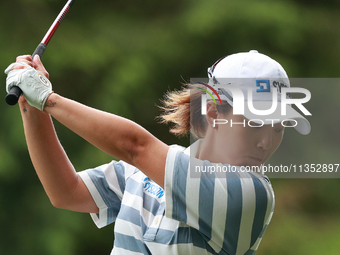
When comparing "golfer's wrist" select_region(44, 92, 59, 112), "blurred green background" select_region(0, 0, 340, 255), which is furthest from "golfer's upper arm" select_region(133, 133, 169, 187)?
"blurred green background" select_region(0, 0, 340, 255)

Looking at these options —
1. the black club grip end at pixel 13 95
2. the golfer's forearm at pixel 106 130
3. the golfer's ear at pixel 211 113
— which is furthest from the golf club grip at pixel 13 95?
the golfer's ear at pixel 211 113

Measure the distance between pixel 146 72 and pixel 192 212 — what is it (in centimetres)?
192

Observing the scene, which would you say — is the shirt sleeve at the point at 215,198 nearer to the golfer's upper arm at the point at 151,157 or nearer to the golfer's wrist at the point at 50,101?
the golfer's upper arm at the point at 151,157

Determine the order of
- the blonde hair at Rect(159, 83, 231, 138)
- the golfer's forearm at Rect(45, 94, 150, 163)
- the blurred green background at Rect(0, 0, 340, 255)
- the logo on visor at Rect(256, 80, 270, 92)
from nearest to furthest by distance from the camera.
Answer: the golfer's forearm at Rect(45, 94, 150, 163)
the logo on visor at Rect(256, 80, 270, 92)
the blonde hair at Rect(159, 83, 231, 138)
the blurred green background at Rect(0, 0, 340, 255)

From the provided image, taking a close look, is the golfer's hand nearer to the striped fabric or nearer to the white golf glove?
the white golf glove

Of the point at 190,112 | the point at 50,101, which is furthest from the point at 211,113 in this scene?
the point at 50,101

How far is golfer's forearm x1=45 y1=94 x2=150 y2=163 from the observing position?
0.72 meters

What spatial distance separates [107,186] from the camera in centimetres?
105

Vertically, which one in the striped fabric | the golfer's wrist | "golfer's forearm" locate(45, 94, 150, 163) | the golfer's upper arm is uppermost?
the golfer's wrist

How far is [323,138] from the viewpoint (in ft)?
8.75

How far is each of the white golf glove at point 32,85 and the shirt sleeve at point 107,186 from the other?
0.32 m

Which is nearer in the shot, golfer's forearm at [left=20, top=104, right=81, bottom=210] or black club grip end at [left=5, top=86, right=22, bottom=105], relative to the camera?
black club grip end at [left=5, top=86, right=22, bottom=105]

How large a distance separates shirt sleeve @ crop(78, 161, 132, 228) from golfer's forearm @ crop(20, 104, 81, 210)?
2.2 inches

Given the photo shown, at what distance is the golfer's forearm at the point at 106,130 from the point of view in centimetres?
72
